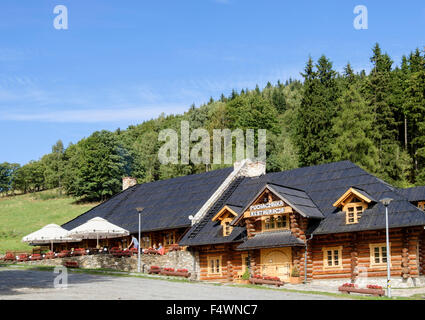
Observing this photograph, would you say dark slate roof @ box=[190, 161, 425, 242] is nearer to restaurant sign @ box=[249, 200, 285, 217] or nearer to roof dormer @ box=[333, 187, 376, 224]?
roof dormer @ box=[333, 187, 376, 224]

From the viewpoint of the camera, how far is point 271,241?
35219 millimetres

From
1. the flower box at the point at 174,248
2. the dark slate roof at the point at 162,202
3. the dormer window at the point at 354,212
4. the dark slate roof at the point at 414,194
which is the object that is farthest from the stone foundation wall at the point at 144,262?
the dark slate roof at the point at 414,194

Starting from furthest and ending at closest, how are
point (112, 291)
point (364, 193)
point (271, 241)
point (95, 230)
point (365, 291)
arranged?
1. point (95, 230)
2. point (271, 241)
3. point (364, 193)
4. point (365, 291)
5. point (112, 291)

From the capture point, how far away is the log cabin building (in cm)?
3256

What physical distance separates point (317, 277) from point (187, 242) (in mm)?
10098

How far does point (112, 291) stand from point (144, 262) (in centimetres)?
1485

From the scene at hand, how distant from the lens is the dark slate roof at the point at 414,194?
35597 millimetres

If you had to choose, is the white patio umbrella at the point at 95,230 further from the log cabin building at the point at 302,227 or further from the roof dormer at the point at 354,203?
the roof dormer at the point at 354,203

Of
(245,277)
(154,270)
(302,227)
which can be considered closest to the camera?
(302,227)

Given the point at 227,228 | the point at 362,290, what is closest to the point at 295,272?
the point at 227,228

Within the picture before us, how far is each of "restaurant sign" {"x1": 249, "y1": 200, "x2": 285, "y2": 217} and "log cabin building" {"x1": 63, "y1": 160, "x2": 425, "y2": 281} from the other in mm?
63

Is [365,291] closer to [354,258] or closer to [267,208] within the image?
[354,258]

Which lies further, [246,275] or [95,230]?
[95,230]
